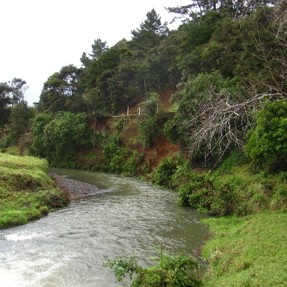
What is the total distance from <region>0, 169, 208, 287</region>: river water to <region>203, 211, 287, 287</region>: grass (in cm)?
121

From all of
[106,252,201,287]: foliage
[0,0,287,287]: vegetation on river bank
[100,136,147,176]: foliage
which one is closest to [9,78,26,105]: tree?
[0,0,287,287]: vegetation on river bank

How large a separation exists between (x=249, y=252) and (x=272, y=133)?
764 cm

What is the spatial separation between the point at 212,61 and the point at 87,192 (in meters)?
16.6

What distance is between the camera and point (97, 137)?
4362cm

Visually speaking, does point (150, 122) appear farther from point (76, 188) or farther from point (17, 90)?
point (17, 90)

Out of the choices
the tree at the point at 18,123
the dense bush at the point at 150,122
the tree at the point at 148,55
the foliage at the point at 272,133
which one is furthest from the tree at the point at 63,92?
the foliage at the point at 272,133

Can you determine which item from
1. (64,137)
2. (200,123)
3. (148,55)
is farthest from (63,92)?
(200,123)

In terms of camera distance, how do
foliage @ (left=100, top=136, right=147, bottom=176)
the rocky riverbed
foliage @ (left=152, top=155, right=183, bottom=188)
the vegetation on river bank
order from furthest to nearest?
foliage @ (left=100, top=136, right=147, bottom=176)
foliage @ (left=152, top=155, right=183, bottom=188)
the rocky riverbed
the vegetation on river bank

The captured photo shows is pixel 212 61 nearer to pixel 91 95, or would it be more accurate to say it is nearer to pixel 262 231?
pixel 91 95

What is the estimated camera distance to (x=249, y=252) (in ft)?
36.9

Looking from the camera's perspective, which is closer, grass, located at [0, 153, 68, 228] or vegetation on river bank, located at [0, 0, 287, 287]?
vegetation on river bank, located at [0, 0, 287, 287]

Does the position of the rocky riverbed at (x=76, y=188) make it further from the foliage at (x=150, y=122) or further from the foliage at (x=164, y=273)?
the foliage at (x=164, y=273)

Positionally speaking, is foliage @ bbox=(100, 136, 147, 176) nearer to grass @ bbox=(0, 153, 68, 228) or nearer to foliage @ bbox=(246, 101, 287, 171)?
grass @ bbox=(0, 153, 68, 228)

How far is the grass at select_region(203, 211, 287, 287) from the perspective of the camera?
920cm
